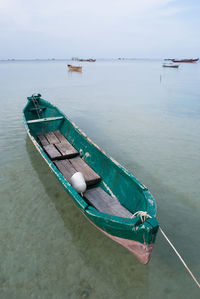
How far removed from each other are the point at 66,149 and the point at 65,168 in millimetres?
Result: 1857

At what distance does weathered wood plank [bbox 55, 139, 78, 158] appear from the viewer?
9.59 metres

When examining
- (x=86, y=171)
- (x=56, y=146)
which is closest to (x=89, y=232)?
(x=86, y=171)

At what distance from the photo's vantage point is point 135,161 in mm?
10383

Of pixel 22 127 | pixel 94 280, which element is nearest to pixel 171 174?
pixel 94 280

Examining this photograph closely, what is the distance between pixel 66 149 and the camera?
33.1 feet

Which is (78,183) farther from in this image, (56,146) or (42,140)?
(42,140)

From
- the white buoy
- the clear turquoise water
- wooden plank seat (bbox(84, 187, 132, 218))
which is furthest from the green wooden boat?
the clear turquoise water

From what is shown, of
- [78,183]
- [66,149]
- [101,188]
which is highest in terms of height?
[78,183]

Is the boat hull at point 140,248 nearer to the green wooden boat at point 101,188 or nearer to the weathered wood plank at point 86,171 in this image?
the green wooden boat at point 101,188

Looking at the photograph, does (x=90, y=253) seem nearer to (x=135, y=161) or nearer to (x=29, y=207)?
(x=29, y=207)

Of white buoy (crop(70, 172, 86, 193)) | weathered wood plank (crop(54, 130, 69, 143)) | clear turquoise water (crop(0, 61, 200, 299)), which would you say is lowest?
clear turquoise water (crop(0, 61, 200, 299))

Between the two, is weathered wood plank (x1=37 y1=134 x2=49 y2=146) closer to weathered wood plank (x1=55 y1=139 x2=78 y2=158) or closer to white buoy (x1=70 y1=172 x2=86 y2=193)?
weathered wood plank (x1=55 y1=139 x2=78 y2=158)

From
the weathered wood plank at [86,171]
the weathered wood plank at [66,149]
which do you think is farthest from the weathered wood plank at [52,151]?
the weathered wood plank at [86,171]

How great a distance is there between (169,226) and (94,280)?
9.67 ft
